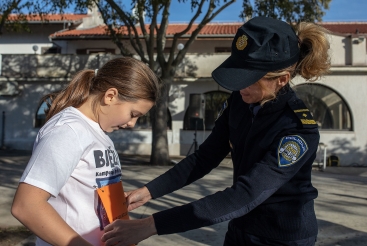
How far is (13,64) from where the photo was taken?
21.0m

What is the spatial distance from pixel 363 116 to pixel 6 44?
1990cm

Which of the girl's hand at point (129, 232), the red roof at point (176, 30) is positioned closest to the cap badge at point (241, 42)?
the girl's hand at point (129, 232)

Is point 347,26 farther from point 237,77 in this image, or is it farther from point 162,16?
point 237,77

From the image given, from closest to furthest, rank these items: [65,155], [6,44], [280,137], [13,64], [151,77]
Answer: [65,155] → [280,137] → [151,77] → [13,64] → [6,44]

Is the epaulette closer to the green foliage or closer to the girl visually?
the girl

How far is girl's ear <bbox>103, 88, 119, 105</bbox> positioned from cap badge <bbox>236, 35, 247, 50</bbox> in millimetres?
519

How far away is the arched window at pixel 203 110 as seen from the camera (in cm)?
1828

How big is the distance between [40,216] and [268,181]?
2.68 feet

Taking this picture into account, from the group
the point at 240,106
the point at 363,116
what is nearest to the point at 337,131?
the point at 363,116

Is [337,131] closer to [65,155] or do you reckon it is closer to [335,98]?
[335,98]

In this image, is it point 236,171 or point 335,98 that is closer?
point 236,171

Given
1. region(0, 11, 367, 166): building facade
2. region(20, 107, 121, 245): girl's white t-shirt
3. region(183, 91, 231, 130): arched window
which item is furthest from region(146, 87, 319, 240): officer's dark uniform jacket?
region(0, 11, 367, 166): building facade

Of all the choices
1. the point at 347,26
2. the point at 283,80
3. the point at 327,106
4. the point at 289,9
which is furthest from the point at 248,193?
the point at 347,26

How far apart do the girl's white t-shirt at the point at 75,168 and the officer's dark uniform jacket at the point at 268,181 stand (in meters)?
0.26
